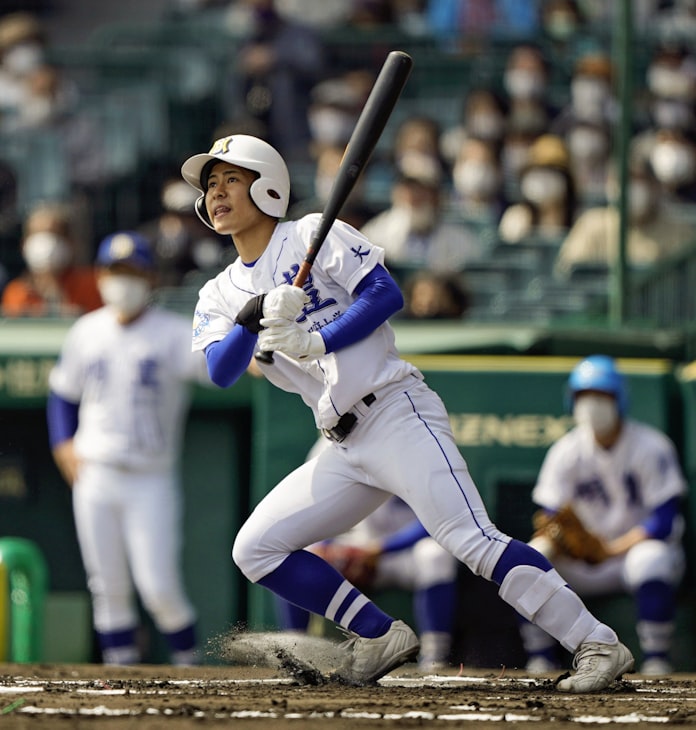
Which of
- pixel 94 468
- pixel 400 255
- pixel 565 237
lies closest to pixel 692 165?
pixel 565 237

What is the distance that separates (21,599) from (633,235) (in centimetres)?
413

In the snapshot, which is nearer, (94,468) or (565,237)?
(94,468)

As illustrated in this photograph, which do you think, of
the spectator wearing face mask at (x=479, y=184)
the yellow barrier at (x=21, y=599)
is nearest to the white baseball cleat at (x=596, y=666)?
the yellow barrier at (x=21, y=599)

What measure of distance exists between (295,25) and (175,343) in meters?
4.57

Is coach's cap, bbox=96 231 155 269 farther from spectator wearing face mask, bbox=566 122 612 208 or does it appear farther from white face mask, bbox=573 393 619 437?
spectator wearing face mask, bbox=566 122 612 208

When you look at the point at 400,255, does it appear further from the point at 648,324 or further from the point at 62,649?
the point at 62,649

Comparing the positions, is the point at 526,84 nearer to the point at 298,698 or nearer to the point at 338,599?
the point at 338,599

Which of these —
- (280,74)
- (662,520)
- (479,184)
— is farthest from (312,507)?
(280,74)

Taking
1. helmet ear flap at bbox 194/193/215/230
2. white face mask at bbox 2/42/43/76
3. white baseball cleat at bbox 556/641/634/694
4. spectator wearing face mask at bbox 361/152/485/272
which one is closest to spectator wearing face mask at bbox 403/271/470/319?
spectator wearing face mask at bbox 361/152/485/272

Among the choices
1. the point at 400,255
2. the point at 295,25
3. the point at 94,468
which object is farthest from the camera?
the point at 295,25

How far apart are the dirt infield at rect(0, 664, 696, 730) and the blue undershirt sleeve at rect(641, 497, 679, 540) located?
1.45 meters

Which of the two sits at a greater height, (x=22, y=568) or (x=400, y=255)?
(x=400, y=255)

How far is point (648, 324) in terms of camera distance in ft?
28.2

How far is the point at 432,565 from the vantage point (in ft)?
24.8
